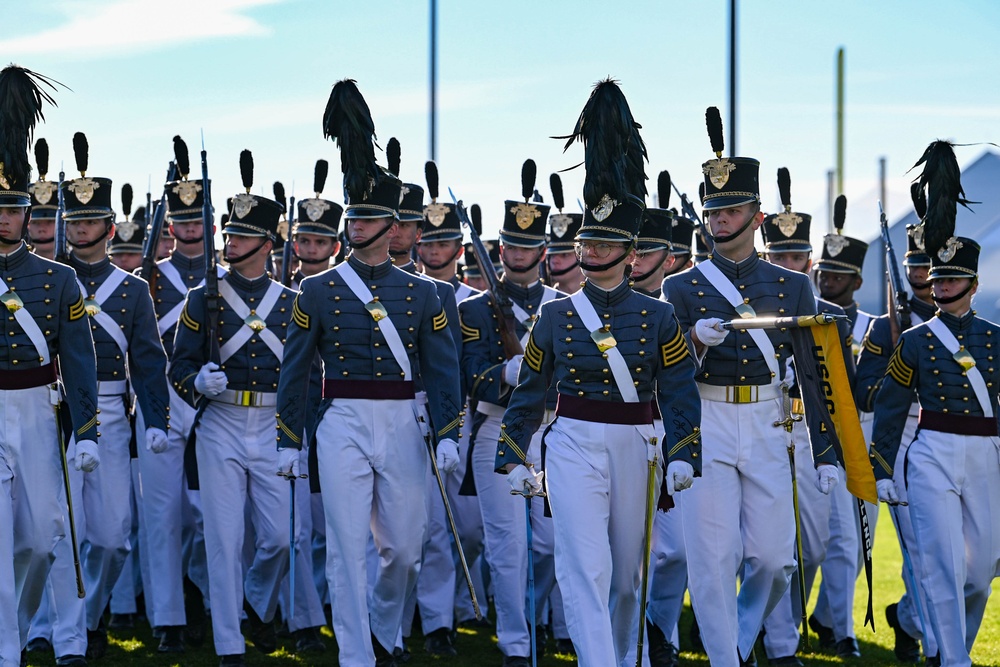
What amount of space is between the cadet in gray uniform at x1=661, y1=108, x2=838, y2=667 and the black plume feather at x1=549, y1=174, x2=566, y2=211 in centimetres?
307

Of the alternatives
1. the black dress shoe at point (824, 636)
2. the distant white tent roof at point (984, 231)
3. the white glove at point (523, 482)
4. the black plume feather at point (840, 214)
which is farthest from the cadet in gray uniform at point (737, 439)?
the distant white tent roof at point (984, 231)

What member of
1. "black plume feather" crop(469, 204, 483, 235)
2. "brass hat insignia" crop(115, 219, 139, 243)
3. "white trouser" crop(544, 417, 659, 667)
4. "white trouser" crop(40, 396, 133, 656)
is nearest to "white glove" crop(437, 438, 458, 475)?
"white trouser" crop(544, 417, 659, 667)

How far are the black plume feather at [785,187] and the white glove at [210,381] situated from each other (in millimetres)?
4276

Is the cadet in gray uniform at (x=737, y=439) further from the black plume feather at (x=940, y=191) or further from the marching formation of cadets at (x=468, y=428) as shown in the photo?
the black plume feather at (x=940, y=191)

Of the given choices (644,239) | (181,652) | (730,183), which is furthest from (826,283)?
(181,652)

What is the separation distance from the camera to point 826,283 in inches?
471

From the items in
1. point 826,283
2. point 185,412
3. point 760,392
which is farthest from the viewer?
point 826,283

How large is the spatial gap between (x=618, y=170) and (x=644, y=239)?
2.51 m

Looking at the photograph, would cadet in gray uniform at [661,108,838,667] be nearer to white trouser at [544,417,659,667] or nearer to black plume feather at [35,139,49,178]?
white trouser at [544,417,659,667]

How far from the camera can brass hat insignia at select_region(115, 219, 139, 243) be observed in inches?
511

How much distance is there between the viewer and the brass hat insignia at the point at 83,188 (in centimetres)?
1040

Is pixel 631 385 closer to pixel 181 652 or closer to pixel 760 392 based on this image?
pixel 760 392

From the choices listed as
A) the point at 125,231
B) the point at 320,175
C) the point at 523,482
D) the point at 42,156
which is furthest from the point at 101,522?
the point at 125,231

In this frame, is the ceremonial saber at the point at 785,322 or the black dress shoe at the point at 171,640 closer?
the ceremonial saber at the point at 785,322
